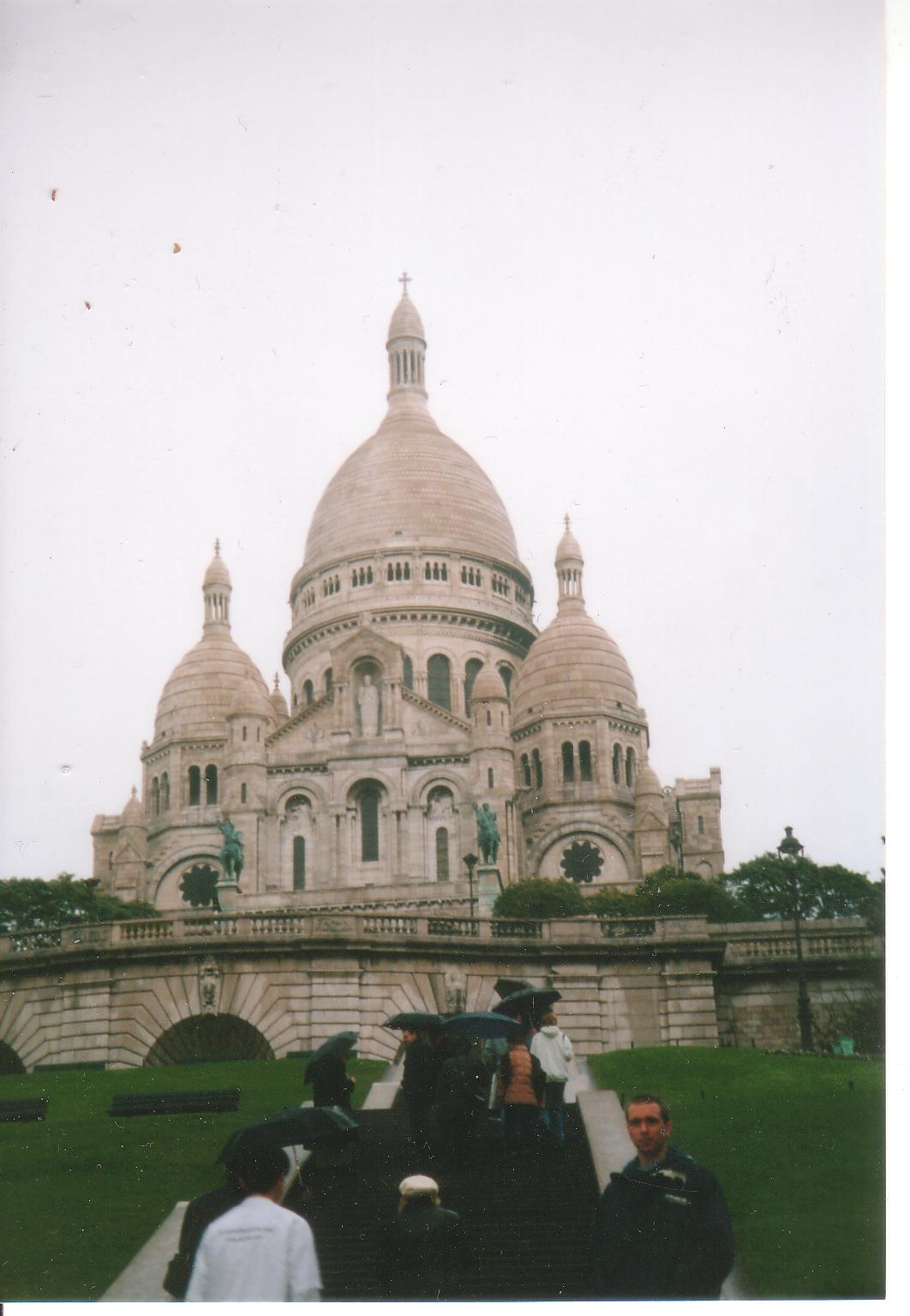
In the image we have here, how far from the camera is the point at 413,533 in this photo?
95.1 metres

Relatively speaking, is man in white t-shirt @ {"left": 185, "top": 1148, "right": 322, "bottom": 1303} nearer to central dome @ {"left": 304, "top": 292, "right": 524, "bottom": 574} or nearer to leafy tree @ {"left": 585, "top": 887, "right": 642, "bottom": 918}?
leafy tree @ {"left": 585, "top": 887, "right": 642, "bottom": 918}

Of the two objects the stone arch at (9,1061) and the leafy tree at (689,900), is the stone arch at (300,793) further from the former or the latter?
the stone arch at (9,1061)

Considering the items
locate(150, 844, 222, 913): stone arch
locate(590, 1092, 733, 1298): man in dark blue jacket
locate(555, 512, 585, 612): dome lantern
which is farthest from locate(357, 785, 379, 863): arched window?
locate(590, 1092, 733, 1298): man in dark blue jacket

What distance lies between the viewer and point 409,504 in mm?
96250

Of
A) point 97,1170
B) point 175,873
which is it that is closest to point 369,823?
point 175,873

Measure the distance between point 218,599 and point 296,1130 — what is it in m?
78.6

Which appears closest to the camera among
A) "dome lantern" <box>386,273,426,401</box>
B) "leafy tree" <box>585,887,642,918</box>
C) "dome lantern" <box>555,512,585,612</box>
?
"leafy tree" <box>585,887,642,918</box>

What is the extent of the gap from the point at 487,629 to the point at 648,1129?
82471mm

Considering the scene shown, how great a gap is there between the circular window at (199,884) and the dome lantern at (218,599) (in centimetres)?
1488

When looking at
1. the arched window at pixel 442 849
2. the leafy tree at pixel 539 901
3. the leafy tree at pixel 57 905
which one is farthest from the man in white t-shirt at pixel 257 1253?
the arched window at pixel 442 849

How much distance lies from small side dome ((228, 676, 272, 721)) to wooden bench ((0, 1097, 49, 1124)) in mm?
55388

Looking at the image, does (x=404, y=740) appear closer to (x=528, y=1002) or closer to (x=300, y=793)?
(x=300, y=793)

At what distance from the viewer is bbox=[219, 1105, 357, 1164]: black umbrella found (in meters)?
12.0

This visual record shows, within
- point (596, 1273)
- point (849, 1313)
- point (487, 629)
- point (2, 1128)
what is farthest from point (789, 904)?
point (596, 1273)
